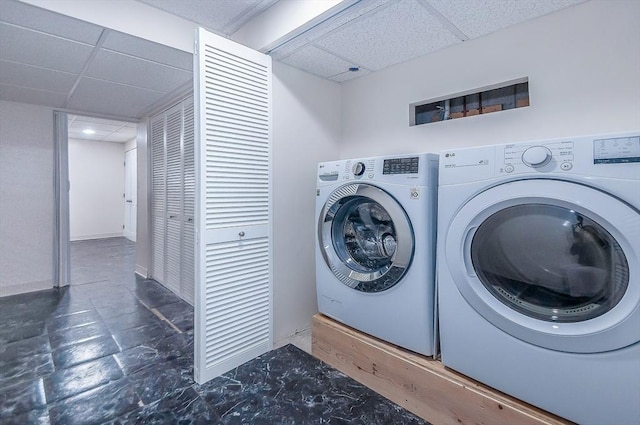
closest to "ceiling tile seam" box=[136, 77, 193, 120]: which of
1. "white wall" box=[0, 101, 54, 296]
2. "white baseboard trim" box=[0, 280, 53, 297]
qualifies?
"white wall" box=[0, 101, 54, 296]

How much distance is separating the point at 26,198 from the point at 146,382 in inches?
114

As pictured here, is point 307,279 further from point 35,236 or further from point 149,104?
point 35,236

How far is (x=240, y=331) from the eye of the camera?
1.81m

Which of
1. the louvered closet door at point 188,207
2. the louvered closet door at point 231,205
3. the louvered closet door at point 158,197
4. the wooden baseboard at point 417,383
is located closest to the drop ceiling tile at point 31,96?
the louvered closet door at point 158,197

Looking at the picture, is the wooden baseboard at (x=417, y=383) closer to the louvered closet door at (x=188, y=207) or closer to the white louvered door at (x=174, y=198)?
the louvered closet door at (x=188, y=207)

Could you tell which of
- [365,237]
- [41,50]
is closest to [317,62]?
[365,237]

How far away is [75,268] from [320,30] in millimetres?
4458

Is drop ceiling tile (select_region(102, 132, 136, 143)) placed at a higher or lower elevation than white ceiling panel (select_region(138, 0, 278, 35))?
higher

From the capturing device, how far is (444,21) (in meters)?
1.59

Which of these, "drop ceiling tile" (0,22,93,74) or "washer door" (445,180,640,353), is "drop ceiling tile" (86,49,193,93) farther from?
"washer door" (445,180,640,353)

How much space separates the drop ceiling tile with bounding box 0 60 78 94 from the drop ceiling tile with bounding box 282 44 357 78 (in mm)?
1861

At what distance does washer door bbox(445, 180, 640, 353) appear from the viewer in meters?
0.92

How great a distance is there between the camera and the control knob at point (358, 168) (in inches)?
63.9

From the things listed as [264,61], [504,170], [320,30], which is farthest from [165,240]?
[504,170]
